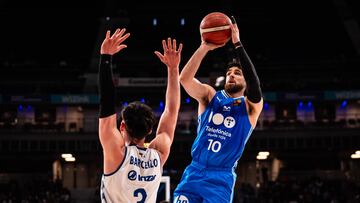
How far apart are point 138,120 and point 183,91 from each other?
1082 inches

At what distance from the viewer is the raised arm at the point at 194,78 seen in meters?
5.11

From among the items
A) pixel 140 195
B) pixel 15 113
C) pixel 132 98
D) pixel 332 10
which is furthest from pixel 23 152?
pixel 140 195

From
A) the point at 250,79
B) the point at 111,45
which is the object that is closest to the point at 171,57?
the point at 111,45

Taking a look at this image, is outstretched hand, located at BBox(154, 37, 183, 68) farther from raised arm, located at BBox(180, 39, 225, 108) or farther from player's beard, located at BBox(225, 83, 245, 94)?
player's beard, located at BBox(225, 83, 245, 94)

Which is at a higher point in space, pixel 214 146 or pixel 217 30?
pixel 217 30

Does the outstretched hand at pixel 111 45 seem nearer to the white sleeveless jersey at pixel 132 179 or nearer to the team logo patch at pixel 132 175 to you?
the white sleeveless jersey at pixel 132 179

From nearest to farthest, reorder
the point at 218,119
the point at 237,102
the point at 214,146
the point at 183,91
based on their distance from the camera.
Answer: the point at 214,146
the point at 218,119
the point at 237,102
the point at 183,91

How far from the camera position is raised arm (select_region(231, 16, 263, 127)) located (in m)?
4.86

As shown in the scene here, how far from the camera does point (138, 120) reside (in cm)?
336

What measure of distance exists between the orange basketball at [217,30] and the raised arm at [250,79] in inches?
3.6

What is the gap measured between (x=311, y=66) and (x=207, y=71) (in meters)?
7.41

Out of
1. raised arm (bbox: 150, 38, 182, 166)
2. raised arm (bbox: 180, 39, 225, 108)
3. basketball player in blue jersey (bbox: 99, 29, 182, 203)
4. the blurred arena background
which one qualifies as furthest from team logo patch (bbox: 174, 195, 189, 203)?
the blurred arena background

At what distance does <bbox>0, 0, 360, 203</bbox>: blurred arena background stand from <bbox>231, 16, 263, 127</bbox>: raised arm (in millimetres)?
20163

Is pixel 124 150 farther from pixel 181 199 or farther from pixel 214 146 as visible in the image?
pixel 214 146
